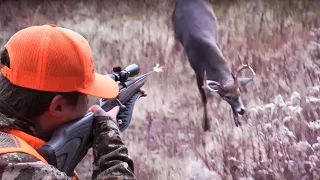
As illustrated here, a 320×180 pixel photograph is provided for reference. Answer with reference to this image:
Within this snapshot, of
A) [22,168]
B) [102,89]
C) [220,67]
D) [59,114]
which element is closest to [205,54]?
[220,67]

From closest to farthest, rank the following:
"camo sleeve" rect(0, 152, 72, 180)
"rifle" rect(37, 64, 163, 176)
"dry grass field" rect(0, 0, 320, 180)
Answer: "camo sleeve" rect(0, 152, 72, 180), "rifle" rect(37, 64, 163, 176), "dry grass field" rect(0, 0, 320, 180)

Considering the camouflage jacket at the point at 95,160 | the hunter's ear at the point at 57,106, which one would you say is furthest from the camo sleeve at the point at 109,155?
the hunter's ear at the point at 57,106

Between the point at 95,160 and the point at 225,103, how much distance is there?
0.83 m

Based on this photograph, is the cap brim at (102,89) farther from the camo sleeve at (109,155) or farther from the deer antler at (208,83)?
the deer antler at (208,83)

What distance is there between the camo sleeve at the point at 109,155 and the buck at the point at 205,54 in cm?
75

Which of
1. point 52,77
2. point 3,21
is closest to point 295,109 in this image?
point 52,77

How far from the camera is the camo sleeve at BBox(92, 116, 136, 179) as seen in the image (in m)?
1.03

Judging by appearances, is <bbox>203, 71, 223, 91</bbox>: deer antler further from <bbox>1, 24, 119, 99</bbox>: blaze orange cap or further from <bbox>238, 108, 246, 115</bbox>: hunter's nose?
<bbox>1, 24, 119, 99</bbox>: blaze orange cap

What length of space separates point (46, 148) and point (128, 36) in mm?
1052

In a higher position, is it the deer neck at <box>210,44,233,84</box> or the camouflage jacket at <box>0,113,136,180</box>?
the deer neck at <box>210,44,233,84</box>

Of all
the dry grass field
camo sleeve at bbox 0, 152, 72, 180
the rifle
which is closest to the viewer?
camo sleeve at bbox 0, 152, 72, 180

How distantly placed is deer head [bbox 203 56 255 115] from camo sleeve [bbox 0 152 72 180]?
101 cm

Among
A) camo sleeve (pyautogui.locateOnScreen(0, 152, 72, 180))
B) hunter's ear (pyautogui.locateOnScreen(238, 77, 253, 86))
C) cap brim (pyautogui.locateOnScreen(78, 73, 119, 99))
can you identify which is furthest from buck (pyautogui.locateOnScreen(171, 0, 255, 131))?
camo sleeve (pyautogui.locateOnScreen(0, 152, 72, 180))

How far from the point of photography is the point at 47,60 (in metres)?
0.95
